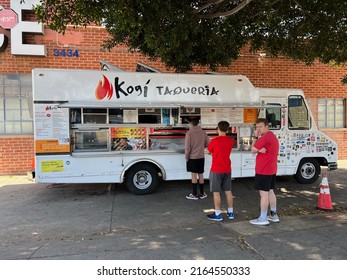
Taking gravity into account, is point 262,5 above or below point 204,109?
above

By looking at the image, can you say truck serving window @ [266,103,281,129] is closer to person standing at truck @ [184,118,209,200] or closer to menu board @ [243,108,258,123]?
menu board @ [243,108,258,123]

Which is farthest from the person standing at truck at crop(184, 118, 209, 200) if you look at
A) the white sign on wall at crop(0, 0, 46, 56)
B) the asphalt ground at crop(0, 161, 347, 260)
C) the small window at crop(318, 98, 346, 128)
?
the small window at crop(318, 98, 346, 128)

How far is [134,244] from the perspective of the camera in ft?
14.4

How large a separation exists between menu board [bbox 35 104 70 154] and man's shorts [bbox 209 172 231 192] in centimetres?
325

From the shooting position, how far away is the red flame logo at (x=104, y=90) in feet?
22.6

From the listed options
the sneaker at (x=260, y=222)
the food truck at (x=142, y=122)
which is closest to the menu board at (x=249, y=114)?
the food truck at (x=142, y=122)

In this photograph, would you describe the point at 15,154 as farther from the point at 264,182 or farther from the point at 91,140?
the point at 264,182

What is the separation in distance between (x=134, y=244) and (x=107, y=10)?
354cm

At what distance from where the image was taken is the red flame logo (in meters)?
6.89

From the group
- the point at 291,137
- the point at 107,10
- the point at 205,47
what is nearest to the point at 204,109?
the point at 205,47

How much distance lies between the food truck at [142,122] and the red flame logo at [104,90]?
0.07 feet

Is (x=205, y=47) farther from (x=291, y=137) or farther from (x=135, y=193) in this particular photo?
(x=135, y=193)

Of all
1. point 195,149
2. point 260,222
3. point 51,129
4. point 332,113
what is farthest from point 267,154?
point 332,113

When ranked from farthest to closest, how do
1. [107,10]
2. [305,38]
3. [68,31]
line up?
1. [68,31]
2. [305,38]
3. [107,10]
